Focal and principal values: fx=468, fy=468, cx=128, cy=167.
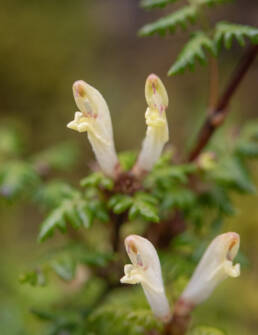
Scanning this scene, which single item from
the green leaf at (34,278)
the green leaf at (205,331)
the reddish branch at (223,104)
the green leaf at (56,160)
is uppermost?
the green leaf at (56,160)

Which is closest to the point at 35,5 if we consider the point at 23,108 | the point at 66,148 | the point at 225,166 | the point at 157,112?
the point at 23,108

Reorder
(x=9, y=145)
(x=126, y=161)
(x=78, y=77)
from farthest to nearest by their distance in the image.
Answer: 1. (x=78, y=77)
2. (x=9, y=145)
3. (x=126, y=161)

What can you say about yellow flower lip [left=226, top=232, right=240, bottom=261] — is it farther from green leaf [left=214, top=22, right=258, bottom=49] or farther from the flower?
green leaf [left=214, top=22, right=258, bottom=49]

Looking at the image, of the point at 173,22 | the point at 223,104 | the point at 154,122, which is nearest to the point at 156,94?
the point at 154,122

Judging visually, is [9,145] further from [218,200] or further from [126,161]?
[218,200]

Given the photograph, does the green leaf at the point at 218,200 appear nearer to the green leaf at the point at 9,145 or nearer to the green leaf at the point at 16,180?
the green leaf at the point at 16,180

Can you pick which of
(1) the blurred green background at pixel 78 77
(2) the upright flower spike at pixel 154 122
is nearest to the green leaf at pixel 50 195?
(2) the upright flower spike at pixel 154 122
